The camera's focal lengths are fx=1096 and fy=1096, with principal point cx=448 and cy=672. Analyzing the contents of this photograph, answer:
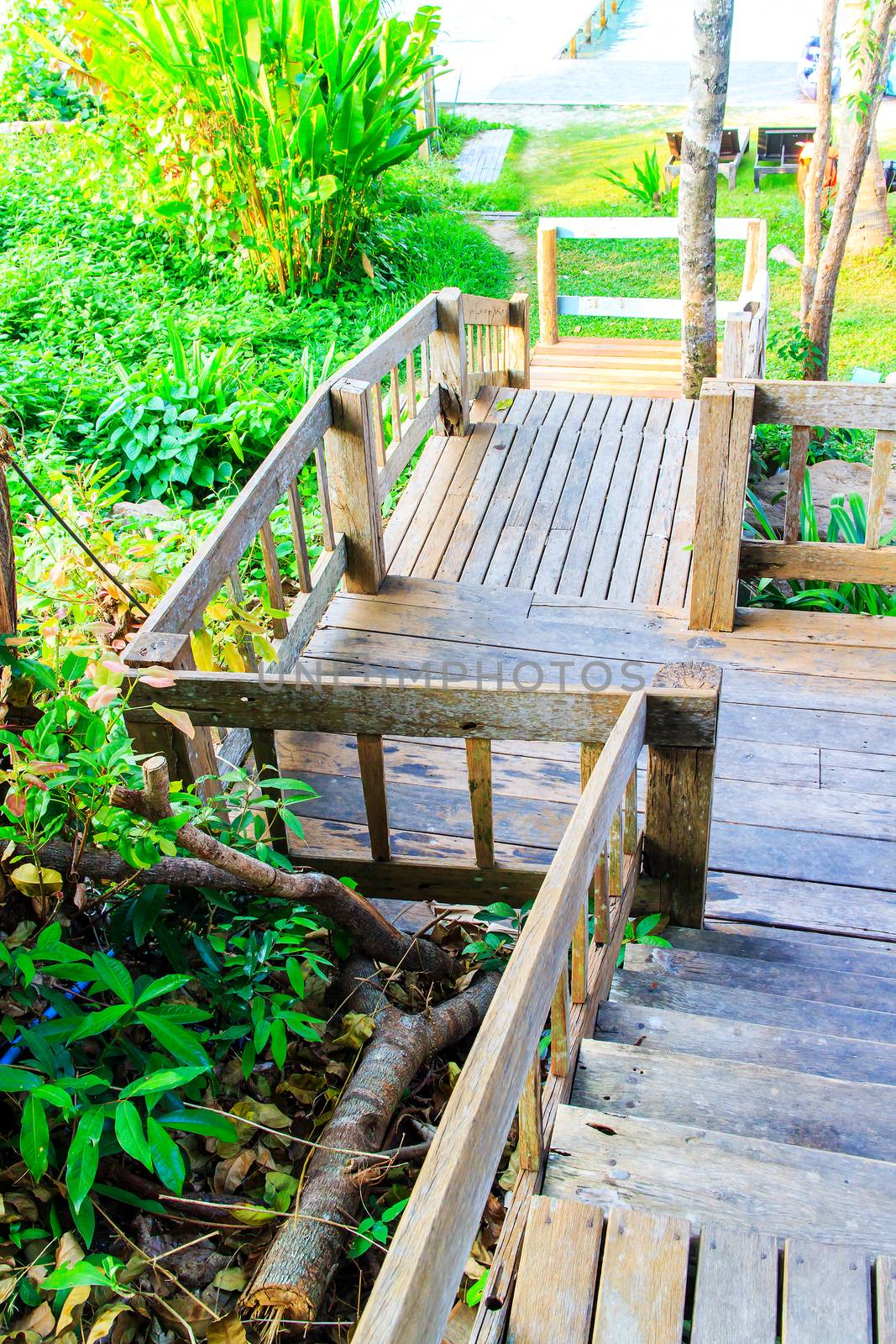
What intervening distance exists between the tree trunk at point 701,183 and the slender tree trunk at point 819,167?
2.45 meters

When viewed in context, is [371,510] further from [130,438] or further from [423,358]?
[130,438]

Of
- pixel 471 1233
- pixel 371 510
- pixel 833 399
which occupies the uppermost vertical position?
pixel 471 1233

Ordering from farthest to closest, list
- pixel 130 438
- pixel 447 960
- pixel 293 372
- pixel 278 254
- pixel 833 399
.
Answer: pixel 278 254 < pixel 293 372 < pixel 130 438 < pixel 833 399 < pixel 447 960

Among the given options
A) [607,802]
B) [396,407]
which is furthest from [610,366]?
[607,802]

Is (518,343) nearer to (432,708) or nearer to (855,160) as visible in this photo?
(855,160)

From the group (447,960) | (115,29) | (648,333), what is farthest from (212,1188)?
(648,333)

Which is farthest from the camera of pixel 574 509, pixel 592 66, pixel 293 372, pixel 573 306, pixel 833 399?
pixel 592 66

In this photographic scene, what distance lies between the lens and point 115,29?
809 cm

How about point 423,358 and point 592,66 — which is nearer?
point 423,358

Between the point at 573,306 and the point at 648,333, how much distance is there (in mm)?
3287

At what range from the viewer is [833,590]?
495 centimetres

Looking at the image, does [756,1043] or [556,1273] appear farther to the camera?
[756,1043]

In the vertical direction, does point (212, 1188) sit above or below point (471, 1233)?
below

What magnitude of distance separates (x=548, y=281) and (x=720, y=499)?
15.2 feet
